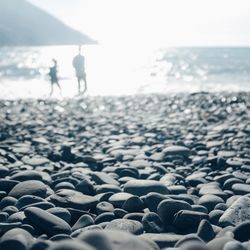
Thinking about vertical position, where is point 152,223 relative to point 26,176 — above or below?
below

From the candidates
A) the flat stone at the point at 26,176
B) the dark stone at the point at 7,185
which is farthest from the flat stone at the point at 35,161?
the dark stone at the point at 7,185

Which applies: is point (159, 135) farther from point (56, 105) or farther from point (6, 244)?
point (56, 105)

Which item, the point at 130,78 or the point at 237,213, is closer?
the point at 237,213

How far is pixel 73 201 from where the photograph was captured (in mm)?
2900

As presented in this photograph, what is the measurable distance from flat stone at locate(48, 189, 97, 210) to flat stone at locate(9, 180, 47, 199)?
17 centimetres

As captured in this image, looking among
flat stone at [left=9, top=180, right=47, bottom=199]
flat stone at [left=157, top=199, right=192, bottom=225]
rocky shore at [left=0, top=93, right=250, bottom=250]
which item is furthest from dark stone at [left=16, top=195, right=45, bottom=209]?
flat stone at [left=157, top=199, right=192, bottom=225]

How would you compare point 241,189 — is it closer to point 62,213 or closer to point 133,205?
point 133,205

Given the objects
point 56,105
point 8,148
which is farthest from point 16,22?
point 8,148

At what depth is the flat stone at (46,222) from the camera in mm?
2363

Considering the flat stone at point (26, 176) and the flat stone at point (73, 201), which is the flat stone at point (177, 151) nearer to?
the flat stone at point (26, 176)

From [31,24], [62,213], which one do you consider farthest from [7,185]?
[31,24]

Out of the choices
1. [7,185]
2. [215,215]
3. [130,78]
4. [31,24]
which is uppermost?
[31,24]

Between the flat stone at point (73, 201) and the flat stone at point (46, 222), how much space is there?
391 millimetres

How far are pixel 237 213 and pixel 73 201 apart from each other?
1149 mm
